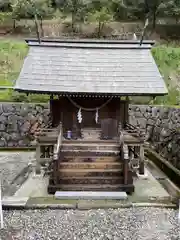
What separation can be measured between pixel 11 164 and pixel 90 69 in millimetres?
5847

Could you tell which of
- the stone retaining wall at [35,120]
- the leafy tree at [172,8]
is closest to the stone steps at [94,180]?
the stone retaining wall at [35,120]

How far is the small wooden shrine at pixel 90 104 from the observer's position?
11.2 meters

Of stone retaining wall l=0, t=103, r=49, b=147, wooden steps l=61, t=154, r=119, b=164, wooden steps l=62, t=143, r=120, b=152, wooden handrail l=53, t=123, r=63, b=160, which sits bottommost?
stone retaining wall l=0, t=103, r=49, b=147

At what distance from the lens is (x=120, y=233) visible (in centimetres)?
805

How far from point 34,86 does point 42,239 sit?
210 inches

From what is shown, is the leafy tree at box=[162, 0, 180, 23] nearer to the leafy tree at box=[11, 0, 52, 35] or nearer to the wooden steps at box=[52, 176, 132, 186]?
the leafy tree at box=[11, 0, 52, 35]

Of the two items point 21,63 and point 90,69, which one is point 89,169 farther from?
point 21,63

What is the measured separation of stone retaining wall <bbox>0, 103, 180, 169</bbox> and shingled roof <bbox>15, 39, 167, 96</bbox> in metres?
6.81

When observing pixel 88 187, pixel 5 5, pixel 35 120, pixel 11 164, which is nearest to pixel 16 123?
pixel 35 120

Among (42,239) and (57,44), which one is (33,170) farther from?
(42,239)

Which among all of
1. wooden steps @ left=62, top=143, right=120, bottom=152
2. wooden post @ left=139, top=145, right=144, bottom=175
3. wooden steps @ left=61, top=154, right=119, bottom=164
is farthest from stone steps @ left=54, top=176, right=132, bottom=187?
wooden post @ left=139, top=145, right=144, bottom=175

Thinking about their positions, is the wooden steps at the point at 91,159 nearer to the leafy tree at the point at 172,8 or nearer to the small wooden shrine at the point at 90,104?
the small wooden shrine at the point at 90,104

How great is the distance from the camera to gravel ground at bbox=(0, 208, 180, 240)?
25.9ft

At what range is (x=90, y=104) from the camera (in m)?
12.7
